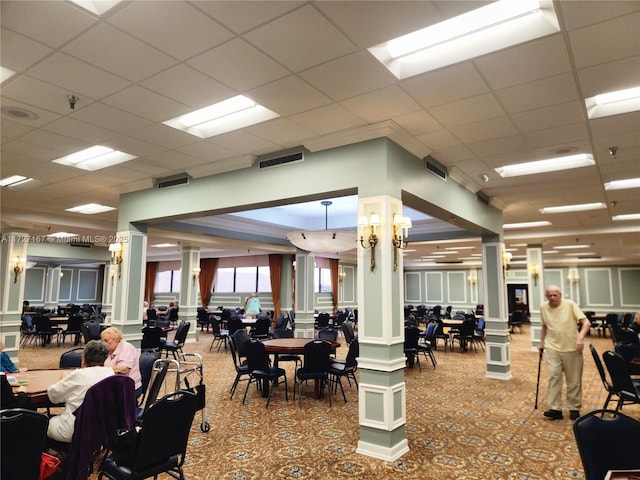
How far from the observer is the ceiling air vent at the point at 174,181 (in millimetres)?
5754

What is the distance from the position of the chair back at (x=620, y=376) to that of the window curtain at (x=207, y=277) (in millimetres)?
15824

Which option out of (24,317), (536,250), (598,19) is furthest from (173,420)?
(24,317)

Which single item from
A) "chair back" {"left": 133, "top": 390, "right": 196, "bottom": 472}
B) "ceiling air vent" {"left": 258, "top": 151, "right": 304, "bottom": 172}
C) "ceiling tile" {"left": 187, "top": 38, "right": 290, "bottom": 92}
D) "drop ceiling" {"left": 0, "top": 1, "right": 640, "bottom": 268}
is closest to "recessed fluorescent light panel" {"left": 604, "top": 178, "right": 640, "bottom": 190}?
"drop ceiling" {"left": 0, "top": 1, "right": 640, "bottom": 268}

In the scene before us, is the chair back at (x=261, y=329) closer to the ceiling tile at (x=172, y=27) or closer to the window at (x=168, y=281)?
the ceiling tile at (x=172, y=27)

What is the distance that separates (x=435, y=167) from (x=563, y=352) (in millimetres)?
2584

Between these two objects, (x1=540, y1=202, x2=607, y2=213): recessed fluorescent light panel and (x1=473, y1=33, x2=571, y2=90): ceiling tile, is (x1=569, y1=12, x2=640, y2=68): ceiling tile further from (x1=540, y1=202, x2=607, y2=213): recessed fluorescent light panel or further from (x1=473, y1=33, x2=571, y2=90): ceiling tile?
(x1=540, y1=202, x2=607, y2=213): recessed fluorescent light panel

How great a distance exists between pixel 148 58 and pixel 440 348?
10581 mm

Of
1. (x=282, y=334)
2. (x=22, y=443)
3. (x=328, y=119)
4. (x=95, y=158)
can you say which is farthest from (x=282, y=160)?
(x=282, y=334)

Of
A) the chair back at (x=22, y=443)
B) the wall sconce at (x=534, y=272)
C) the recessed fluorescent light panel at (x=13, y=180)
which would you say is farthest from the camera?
the wall sconce at (x=534, y=272)

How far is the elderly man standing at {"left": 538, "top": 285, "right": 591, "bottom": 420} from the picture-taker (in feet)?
15.7

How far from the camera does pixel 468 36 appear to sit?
2.76 m

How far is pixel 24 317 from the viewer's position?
12180 millimetres

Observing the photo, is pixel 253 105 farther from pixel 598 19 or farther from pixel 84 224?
pixel 84 224

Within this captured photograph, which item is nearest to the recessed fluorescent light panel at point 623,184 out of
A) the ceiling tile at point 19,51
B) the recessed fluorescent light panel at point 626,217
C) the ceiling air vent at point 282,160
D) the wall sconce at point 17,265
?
the recessed fluorescent light panel at point 626,217
